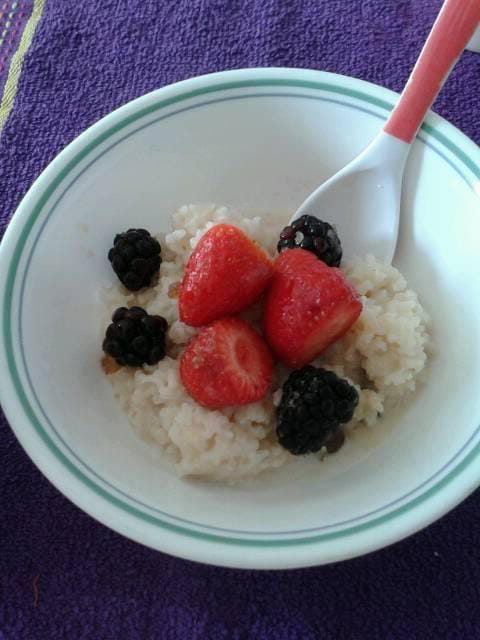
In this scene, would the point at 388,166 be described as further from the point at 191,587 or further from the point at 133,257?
the point at 191,587

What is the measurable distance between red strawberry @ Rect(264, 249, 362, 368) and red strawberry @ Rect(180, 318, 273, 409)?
0.15ft

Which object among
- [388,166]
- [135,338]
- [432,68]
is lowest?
[135,338]

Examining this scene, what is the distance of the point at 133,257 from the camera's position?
117cm

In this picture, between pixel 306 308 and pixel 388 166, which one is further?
pixel 388 166

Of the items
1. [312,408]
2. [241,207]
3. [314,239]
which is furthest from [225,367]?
[241,207]

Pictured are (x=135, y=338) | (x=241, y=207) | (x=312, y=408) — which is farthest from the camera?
(x=241, y=207)

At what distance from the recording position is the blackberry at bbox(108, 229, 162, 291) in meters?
1.17

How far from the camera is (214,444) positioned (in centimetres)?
101

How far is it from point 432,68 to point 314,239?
37cm

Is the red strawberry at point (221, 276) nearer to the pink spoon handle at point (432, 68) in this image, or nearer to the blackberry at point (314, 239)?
the blackberry at point (314, 239)

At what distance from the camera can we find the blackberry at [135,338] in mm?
1082

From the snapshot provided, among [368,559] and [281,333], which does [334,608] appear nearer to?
[368,559]

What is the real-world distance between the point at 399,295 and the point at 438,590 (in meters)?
0.47

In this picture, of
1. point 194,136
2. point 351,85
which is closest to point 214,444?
point 194,136
